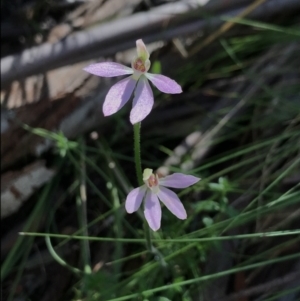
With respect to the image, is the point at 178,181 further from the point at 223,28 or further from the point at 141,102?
the point at 223,28

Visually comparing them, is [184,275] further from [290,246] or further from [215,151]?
[215,151]

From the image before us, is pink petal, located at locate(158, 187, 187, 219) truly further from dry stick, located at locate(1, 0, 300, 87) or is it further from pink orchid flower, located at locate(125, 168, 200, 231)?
dry stick, located at locate(1, 0, 300, 87)

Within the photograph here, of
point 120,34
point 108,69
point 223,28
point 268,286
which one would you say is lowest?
point 268,286

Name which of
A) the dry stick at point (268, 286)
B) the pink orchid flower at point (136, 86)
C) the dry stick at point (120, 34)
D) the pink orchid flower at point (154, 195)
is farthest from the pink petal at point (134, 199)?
the dry stick at point (120, 34)

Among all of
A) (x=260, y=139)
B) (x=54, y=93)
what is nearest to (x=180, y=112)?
(x=260, y=139)

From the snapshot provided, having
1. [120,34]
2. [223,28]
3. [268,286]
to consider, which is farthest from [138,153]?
[223,28]

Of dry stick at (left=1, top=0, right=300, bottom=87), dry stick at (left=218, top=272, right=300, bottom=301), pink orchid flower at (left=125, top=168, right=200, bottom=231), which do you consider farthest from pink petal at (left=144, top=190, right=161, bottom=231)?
dry stick at (left=1, top=0, right=300, bottom=87)
